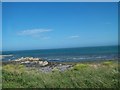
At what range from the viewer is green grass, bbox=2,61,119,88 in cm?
509

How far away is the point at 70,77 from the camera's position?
5.15 meters

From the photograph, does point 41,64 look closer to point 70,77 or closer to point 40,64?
point 40,64

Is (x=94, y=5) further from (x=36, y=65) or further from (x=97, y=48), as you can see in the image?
(x=36, y=65)

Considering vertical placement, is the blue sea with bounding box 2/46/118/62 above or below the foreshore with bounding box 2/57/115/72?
above

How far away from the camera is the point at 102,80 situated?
5.10 m

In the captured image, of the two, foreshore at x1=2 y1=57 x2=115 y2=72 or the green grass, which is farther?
foreshore at x1=2 y1=57 x2=115 y2=72

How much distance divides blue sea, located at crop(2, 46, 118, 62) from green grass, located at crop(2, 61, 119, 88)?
136mm

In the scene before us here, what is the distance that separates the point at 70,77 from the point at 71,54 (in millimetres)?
450

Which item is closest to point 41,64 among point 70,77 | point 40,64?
point 40,64

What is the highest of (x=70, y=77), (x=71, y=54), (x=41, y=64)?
(x=71, y=54)

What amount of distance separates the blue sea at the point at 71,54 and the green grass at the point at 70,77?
0.14 meters

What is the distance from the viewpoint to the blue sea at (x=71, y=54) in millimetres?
5180

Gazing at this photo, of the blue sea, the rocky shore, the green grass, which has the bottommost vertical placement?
the green grass

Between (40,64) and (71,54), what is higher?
(71,54)
